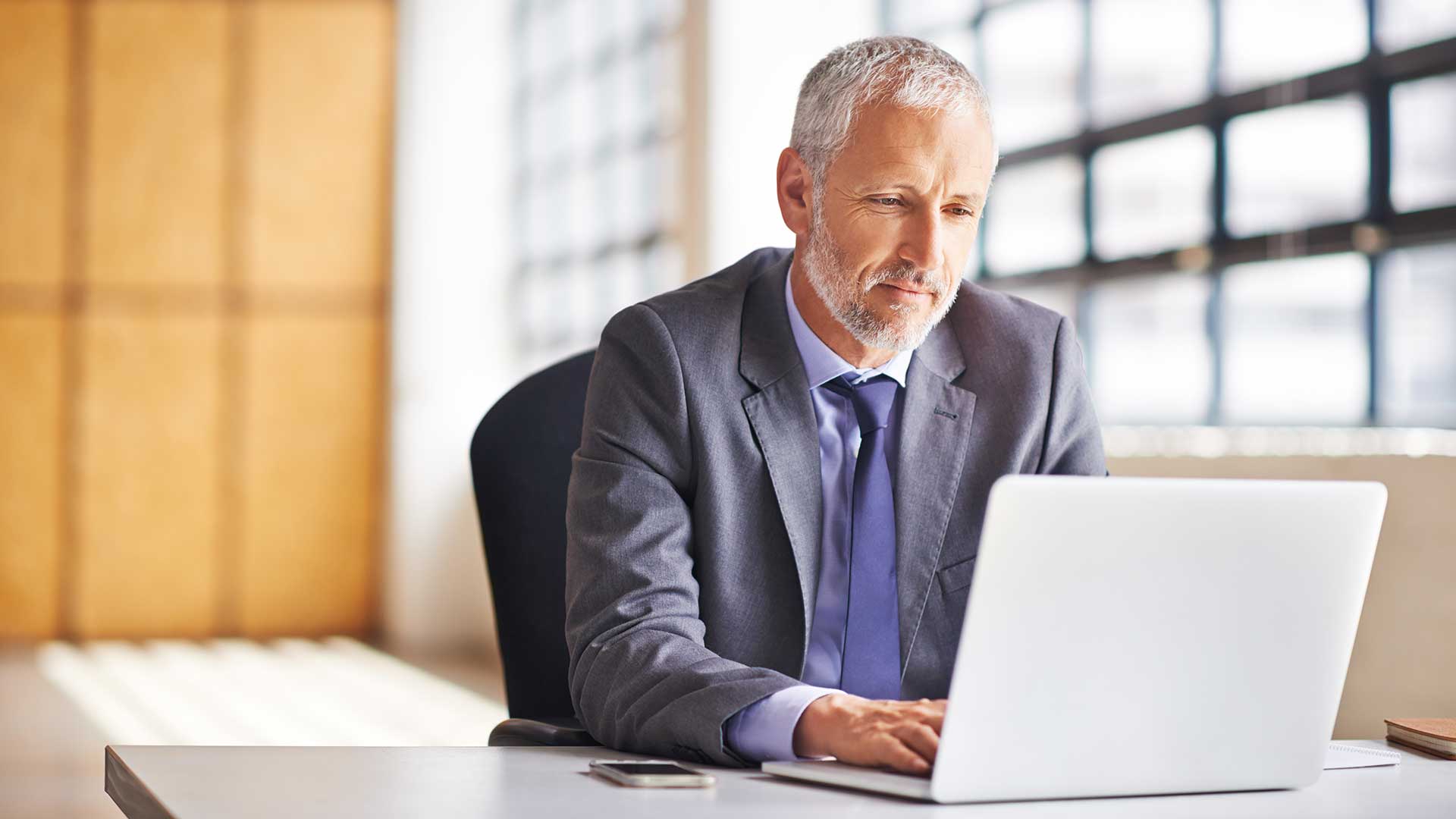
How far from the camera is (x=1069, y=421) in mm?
1791

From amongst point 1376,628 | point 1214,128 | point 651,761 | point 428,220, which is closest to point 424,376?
point 428,220

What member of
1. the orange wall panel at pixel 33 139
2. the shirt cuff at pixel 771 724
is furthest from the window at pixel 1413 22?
the orange wall panel at pixel 33 139

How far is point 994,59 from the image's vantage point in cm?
429

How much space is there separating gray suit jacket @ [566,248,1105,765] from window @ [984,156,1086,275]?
2.25m

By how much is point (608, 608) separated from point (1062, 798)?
55 centimetres

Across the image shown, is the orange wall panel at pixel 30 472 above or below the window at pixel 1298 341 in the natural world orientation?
below

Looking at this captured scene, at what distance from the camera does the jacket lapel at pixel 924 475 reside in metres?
1.67

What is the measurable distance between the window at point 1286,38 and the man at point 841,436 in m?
1.69

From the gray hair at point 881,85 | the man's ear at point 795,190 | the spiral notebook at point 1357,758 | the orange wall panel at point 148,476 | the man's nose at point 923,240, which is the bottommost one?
the orange wall panel at point 148,476

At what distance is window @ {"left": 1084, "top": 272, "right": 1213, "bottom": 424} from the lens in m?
3.51

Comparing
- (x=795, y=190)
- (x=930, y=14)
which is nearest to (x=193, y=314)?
(x=930, y=14)

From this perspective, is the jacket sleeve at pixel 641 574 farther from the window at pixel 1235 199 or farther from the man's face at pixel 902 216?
the window at pixel 1235 199

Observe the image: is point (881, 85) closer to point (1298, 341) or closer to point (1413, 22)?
point (1413, 22)

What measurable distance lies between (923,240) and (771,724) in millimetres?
599
